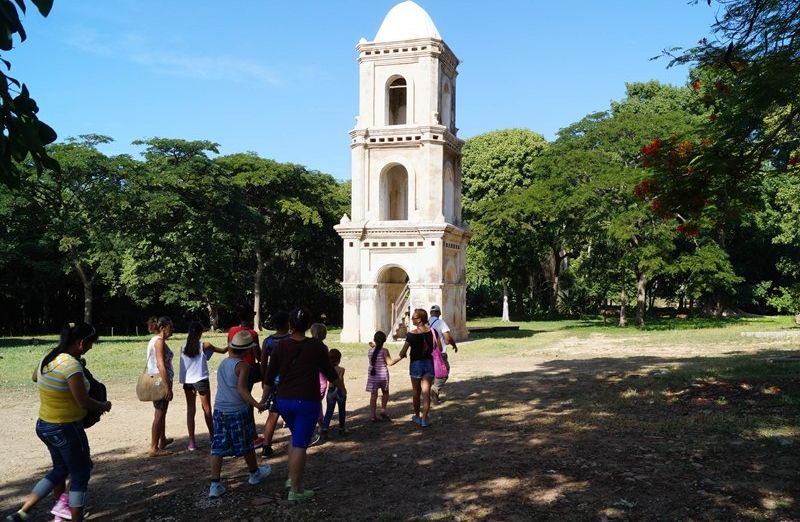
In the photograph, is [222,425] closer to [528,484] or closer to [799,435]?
[528,484]

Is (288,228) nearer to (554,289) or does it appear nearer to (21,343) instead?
(21,343)

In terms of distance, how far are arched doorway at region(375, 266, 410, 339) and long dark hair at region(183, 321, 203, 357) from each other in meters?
17.2

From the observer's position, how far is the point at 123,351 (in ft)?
78.1

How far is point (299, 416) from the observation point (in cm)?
654

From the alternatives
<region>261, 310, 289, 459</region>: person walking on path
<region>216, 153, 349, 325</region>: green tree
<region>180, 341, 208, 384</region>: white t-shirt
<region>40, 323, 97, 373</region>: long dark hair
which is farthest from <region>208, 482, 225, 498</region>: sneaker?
<region>216, 153, 349, 325</region>: green tree

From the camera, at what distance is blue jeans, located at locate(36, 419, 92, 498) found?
5.65 meters

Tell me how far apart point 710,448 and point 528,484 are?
261 cm

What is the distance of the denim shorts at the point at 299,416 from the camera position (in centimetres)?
652

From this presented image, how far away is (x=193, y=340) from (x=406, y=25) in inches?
857

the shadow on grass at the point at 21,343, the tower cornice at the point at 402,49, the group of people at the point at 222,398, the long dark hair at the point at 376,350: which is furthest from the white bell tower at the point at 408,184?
the group of people at the point at 222,398

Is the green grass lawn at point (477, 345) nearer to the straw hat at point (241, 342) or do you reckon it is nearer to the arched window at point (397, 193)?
the arched window at point (397, 193)

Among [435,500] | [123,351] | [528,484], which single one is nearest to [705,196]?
[528,484]

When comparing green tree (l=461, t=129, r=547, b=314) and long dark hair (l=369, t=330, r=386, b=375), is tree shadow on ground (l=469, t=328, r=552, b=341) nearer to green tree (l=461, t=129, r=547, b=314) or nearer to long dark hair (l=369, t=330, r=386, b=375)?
green tree (l=461, t=129, r=547, b=314)

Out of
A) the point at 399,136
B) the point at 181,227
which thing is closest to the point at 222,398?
the point at 399,136
